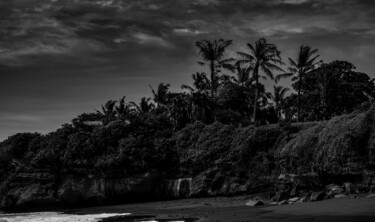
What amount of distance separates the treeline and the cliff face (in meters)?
0.93

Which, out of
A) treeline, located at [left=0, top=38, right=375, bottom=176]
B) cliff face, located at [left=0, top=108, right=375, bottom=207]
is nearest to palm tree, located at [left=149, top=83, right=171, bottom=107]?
treeline, located at [left=0, top=38, right=375, bottom=176]

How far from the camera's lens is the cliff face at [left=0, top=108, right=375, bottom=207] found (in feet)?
71.4

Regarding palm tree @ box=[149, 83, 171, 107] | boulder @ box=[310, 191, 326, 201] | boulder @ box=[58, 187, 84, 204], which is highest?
palm tree @ box=[149, 83, 171, 107]

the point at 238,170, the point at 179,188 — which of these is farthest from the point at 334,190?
the point at 179,188

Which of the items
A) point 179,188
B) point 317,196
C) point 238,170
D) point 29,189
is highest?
point 238,170

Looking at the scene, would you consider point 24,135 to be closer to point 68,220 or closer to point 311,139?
point 68,220

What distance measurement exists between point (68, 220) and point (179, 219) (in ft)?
20.8

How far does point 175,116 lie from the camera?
36.0 metres

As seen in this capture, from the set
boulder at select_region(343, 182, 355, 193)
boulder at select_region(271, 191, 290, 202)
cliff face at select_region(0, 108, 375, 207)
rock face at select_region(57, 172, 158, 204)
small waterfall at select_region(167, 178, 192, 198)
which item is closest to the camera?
A: boulder at select_region(343, 182, 355, 193)

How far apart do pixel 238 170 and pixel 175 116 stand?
437 inches

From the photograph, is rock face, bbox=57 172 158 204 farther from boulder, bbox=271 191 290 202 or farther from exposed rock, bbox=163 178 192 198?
boulder, bbox=271 191 290 202

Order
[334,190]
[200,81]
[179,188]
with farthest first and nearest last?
[200,81] → [179,188] → [334,190]

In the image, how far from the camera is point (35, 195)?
3094 centimetres

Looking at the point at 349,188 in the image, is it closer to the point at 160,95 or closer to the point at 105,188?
the point at 105,188
